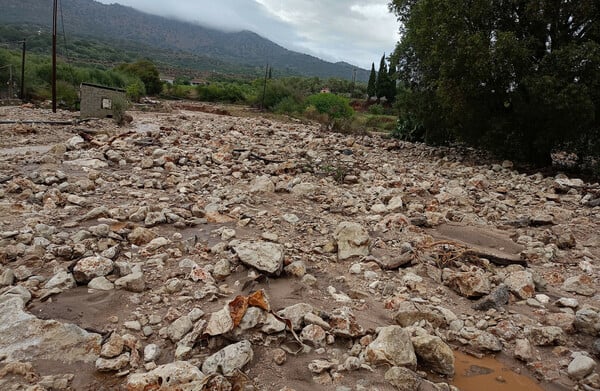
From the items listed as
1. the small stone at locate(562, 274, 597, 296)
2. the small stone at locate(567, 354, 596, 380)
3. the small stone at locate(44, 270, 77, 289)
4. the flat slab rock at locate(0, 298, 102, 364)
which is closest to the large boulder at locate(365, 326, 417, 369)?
the small stone at locate(567, 354, 596, 380)

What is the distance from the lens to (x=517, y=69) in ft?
26.6

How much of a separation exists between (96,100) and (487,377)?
554 inches

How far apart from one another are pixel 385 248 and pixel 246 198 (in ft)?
7.05

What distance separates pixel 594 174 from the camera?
8375mm

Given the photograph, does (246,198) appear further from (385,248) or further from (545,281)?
(545,281)

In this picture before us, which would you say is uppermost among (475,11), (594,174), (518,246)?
(475,11)

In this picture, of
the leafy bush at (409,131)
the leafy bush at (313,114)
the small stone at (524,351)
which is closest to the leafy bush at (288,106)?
the leafy bush at (313,114)

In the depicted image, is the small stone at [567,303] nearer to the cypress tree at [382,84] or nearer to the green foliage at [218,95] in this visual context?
the green foliage at [218,95]

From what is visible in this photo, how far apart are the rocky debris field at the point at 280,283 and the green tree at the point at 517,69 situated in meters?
2.44

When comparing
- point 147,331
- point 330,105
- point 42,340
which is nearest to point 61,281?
point 42,340

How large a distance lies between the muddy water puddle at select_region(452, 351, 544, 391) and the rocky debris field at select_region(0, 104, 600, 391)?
16mm

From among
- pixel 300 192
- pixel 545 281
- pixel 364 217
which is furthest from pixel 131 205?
pixel 545 281

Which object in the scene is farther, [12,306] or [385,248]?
[385,248]

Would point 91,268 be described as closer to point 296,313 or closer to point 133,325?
point 133,325
